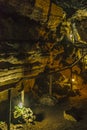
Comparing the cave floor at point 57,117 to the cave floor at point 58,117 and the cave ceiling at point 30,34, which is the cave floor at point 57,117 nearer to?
the cave floor at point 58,117

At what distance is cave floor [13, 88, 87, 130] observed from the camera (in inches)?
595

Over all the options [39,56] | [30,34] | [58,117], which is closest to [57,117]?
[58,117]

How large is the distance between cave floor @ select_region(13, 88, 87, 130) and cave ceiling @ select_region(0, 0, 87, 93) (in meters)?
3.24

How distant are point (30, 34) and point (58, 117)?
6101 millimetres

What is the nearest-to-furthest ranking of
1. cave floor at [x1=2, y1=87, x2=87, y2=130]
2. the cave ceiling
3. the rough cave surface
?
the cave ceiling < the rough cave surface < cave floor at [x1=2, y1=87, x2=87, y2=130]

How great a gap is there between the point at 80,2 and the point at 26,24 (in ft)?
14.3

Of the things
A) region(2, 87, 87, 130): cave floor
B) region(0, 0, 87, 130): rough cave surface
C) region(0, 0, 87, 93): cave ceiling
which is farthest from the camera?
region(2, 87, 87, 130): cave floor

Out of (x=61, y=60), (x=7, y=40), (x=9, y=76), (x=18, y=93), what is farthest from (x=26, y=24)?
(x=61, y=60)

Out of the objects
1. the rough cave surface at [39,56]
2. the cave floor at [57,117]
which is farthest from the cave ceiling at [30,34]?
the cave floor at [57,117]

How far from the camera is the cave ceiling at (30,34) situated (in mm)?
13102

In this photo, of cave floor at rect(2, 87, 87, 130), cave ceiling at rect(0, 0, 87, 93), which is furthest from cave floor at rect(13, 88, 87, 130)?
cave ceiling at rect(0, 0, 87, 93)

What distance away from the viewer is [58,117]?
664 inches

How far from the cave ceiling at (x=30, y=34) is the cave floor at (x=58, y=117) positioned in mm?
3242

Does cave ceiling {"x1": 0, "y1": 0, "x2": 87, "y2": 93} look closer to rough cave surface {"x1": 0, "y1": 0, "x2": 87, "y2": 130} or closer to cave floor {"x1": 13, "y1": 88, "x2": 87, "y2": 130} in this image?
rough cave surface {"x1": 0, "y1": 0, "x2": 87, "y2": 130}
